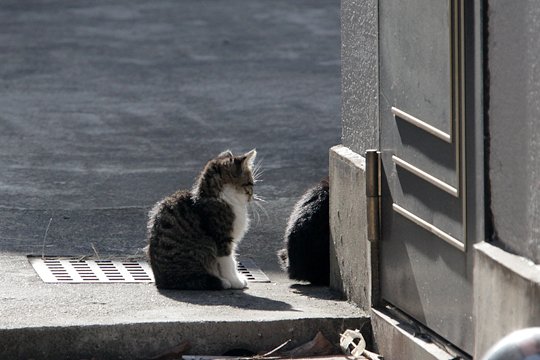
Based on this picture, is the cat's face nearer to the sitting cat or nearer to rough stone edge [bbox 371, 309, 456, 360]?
the sitting cat

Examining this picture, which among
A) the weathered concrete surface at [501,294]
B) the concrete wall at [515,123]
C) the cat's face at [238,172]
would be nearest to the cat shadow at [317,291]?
the cat's face at [238,172]

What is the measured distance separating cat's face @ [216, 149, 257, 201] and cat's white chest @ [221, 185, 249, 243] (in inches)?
1.0

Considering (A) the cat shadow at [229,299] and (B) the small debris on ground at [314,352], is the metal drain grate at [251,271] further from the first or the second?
(B) the small debris on ground at [314,352]

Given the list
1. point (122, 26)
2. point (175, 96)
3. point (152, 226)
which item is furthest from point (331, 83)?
point (152, 226)

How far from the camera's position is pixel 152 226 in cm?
568

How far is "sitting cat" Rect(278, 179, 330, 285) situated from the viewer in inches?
232

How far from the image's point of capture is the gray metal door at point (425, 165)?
4.10 m

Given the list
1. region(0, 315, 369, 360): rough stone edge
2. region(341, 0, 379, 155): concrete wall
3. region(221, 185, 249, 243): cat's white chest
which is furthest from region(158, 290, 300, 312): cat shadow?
region(341, 0, 379, 155): concrete wall

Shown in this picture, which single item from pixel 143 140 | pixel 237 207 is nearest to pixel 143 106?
pixel 143 140

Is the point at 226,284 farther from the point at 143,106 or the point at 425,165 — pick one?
the point at 143,106

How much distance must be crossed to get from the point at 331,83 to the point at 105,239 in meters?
5.17

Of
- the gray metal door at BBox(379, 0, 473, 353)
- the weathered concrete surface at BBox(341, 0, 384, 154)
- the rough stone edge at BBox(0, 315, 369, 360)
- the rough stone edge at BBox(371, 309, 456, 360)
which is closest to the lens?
the gray metal door at BBox(379, 0, 473, 353)

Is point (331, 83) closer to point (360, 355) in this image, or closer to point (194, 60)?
point (194, 60)

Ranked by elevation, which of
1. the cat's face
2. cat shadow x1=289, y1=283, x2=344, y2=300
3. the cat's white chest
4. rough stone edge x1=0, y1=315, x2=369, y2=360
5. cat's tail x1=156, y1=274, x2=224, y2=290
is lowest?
cat shadow x1=289, y1=283, x2=344, y2=300
